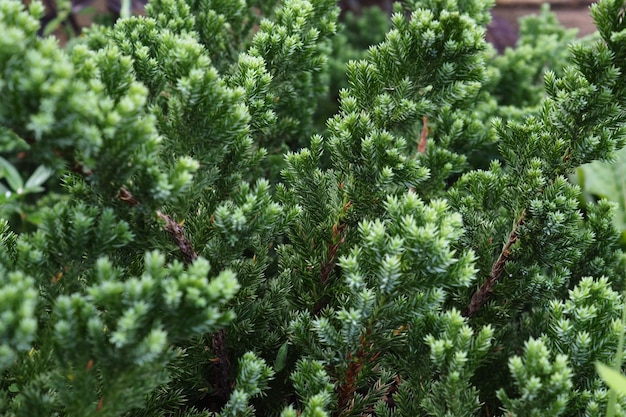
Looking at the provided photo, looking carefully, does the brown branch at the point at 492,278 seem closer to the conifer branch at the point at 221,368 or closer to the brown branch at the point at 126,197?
the conifer branch at the point at 221,368

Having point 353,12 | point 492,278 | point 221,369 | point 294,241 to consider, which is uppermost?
point 353,12

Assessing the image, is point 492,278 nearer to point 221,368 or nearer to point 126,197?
point 221,368

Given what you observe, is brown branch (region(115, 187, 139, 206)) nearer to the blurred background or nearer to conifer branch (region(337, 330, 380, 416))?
conifer branch (region(337, 330, 380, 416))

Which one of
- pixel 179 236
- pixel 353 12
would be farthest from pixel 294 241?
pixel 353 12

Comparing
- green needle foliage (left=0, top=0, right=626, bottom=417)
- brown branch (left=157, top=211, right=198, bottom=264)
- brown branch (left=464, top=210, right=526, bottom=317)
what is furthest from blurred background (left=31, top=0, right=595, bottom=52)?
brown branch (left=464, top=210, right=526, bottom=317)

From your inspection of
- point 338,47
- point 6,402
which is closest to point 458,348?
point 6,402

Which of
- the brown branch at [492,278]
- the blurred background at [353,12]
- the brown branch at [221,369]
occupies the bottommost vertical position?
the brown branch at [221,369]

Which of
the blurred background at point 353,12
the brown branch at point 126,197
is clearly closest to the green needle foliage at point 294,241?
the brown branch at point 126,197

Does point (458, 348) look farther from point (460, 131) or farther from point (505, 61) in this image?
point (505, 61)
